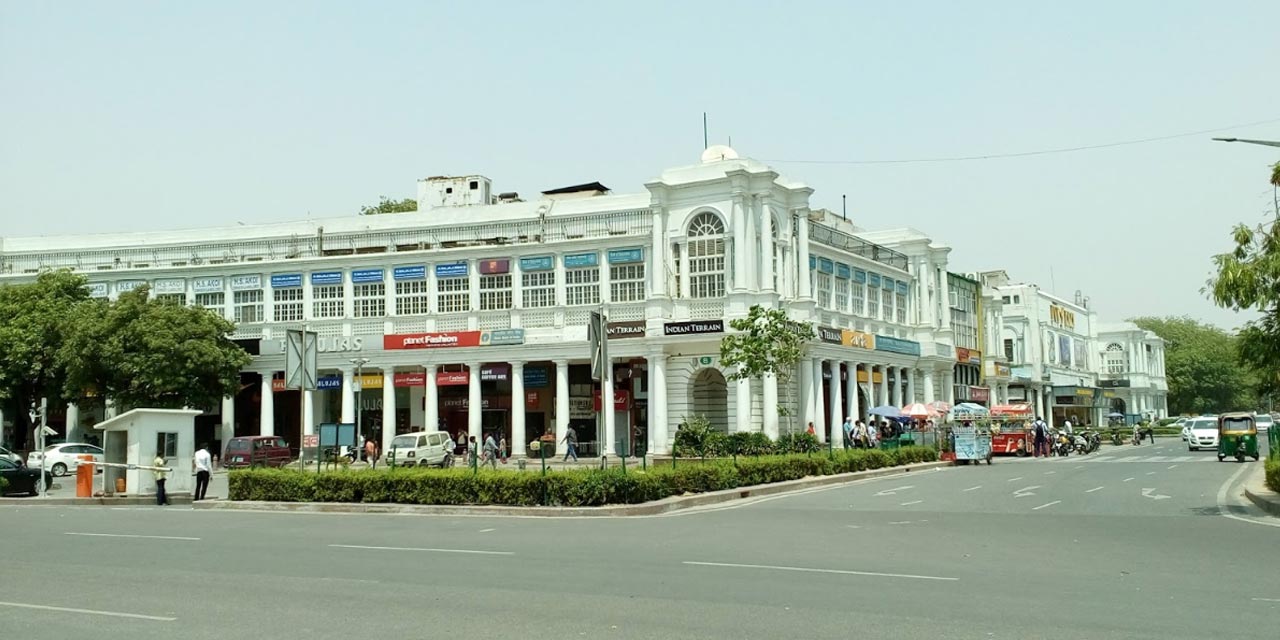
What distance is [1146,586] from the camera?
10875 millimetres

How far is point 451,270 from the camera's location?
165ft

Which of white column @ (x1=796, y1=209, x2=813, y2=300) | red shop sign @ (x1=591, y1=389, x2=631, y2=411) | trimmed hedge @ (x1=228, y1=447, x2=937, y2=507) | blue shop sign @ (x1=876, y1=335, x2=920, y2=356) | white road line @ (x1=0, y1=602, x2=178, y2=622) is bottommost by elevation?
white road line @ (x1=0, y1=602, x2=178, y2=622)

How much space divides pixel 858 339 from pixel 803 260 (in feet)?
21.3

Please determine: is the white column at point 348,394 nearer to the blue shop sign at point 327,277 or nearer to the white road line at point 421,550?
the blue shop sign at point 327,277

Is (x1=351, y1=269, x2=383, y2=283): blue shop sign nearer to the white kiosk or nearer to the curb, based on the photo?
the white kiosk

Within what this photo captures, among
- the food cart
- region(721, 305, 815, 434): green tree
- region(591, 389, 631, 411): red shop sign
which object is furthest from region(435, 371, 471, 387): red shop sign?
the food cart

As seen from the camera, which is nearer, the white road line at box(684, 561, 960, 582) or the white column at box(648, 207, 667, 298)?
the white road line at box(684, 561, 960, 582)

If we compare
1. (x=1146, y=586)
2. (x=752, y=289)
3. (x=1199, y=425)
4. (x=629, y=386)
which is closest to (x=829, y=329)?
(x=752, y=289)

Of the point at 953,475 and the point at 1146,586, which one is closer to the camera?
the point at 1146,586

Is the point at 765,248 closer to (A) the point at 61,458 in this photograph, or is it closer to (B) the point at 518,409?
(B) the point at 518,409

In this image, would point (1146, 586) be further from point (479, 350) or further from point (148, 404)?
point (148, 404)

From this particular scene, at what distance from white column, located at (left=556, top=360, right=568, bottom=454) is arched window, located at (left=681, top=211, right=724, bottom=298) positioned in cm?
659

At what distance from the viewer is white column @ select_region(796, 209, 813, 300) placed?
155 ft

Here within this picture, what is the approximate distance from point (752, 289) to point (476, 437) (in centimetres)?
1381
